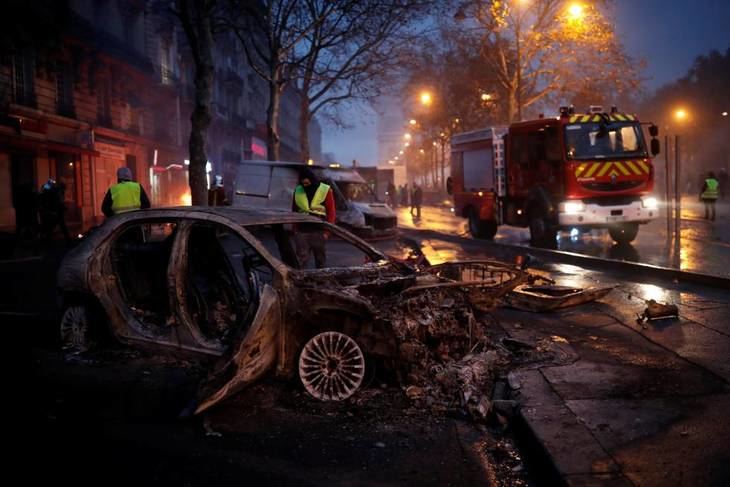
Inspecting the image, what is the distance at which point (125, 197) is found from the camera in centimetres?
1008

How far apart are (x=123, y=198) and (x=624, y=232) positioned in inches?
438

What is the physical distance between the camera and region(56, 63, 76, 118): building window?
25.7 m

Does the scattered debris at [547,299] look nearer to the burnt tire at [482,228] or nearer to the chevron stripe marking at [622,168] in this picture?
the chevron stripe marking at [622,168]

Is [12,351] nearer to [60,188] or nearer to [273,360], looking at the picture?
[273,360]

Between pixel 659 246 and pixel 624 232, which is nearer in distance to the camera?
pixel 659 246

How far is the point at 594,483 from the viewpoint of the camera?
11.1ft

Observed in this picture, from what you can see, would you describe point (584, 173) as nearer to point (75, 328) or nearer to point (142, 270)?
point (142, 270)

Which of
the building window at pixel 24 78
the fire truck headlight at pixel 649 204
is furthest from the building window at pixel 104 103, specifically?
the fire truck headlight at pixel 649 204

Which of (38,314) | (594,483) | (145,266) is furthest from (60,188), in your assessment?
(594,483)

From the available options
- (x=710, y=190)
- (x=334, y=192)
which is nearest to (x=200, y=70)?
(x=334, y=192)

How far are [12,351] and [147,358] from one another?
1.33 m

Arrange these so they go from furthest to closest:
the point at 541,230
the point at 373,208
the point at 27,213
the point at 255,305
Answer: the point at 27,213 < the point at 373,208 < the point at 541,230 < the point at 255,305

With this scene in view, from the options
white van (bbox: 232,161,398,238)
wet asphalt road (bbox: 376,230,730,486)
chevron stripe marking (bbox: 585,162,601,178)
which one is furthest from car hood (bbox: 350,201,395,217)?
wet asphalt road (bbox: 376,230,730,486)

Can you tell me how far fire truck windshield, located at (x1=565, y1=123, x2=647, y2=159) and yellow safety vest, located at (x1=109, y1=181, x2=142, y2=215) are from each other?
28.9ft
